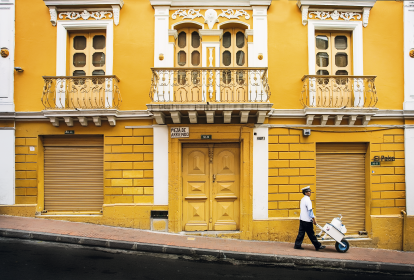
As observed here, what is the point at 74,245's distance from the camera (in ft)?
24.2

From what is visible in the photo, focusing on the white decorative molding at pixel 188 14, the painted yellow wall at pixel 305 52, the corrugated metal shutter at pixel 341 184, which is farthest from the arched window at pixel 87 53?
the corrugated metal shutter at pixel 341 184

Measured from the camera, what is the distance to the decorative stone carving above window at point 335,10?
8.94 metres

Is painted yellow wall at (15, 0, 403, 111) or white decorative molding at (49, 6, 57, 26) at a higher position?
white decorative molding at (49, 6, 57, 26)

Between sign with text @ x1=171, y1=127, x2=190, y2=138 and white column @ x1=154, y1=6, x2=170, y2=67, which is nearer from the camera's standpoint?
sign with text @ x1=171, y1=127, x2=190, y2=138

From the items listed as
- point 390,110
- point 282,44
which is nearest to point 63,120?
point 282,44

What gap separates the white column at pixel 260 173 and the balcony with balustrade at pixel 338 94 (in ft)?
5.07

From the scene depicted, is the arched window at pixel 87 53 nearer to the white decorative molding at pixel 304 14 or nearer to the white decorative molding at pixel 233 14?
the white decorative molding at pixel 233 14

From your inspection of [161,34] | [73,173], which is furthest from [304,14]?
[73,173]

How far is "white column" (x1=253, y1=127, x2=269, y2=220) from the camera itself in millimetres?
8828

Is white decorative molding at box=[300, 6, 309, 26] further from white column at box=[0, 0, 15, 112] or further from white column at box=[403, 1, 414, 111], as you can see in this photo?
white column at box=[0, 0, 15, 112]

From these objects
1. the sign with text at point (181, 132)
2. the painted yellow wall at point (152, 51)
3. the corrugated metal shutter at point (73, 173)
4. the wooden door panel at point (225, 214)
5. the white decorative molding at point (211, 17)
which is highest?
the white decorative molding at point (211, 17)

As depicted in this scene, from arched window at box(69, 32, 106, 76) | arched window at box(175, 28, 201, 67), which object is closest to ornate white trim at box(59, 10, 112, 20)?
arched window at box(69, 32, 106, 76)

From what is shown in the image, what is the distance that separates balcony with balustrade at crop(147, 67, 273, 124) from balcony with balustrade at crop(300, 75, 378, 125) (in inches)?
55.0

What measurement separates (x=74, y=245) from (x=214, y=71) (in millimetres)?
6161
